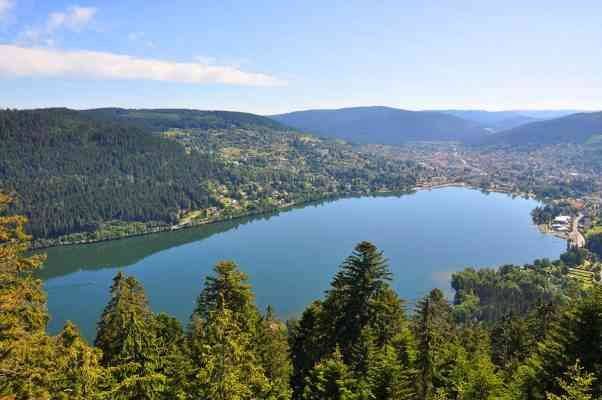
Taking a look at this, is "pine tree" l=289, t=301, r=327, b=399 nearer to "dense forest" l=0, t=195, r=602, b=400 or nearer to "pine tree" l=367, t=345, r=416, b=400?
"dense forest" l=0, t=195, r=602, b=400

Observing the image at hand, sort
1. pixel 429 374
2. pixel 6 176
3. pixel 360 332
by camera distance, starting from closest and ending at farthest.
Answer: pixel 429 374
pixel 360 332
pixel 6 176

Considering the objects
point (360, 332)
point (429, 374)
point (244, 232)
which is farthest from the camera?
point (244, 232)

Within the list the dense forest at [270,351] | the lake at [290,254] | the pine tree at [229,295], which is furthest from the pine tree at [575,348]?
the lake at [290,254]

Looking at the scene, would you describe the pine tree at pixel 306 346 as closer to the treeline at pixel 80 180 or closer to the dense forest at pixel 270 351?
the dense forest at pixel 270 351

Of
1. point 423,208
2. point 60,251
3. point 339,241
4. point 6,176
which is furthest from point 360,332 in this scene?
point 6,176

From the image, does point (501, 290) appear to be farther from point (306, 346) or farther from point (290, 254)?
point (306, 346)

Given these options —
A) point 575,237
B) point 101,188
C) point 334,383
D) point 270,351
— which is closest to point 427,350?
point 334,383

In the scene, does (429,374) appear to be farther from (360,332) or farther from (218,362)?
(218,362)
